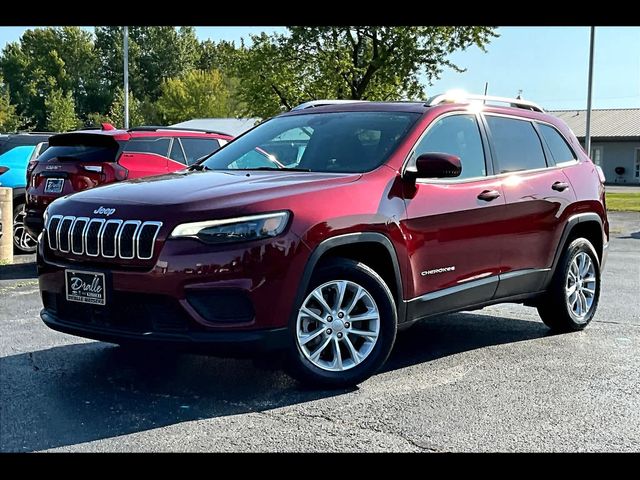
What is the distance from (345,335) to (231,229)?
1.02 m

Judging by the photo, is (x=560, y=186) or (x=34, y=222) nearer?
(x=560, y=186)

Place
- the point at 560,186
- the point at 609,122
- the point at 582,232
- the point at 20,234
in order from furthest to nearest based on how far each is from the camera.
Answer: the point at 609,122 < the point at 20,234 < the point at 582,232 < the point at 560,186

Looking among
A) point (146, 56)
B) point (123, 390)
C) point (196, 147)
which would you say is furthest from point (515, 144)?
point (146, 56)

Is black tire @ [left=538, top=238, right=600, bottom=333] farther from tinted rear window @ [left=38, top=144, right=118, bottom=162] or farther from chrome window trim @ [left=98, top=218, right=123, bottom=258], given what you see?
tinted rear window @ [left=38, top=144, right=118, bottom=162]

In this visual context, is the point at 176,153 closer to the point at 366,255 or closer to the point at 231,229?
the point at 366,255

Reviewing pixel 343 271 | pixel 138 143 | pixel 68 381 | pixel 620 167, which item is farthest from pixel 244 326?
pixel 620 167

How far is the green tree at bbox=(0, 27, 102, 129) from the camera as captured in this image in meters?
80.4

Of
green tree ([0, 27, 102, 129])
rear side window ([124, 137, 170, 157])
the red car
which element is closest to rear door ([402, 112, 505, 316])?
the red car

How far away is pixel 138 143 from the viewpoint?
1000cm

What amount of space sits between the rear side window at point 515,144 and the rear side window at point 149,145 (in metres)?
5.25

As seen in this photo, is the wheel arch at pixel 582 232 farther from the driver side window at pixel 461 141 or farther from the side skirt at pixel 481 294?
the driver side window at pixel 461 141

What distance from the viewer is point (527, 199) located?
606 centimetres
